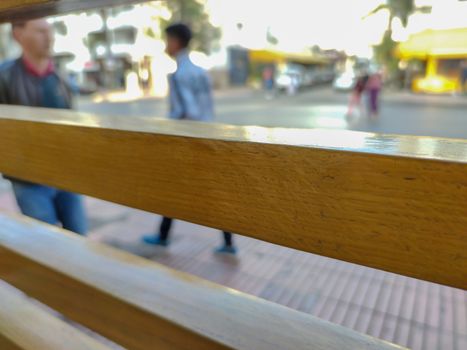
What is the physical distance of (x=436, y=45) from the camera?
2300 cm

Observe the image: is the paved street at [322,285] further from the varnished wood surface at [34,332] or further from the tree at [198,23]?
the tree at [198,23]

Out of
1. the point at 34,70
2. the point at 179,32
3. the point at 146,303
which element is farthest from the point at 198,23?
the point at 146,303

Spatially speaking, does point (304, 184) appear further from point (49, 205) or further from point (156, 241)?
point (156, 241)

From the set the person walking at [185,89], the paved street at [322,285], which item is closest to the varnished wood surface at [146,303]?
the paved street at [322,285]

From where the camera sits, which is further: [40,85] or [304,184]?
[40,85]

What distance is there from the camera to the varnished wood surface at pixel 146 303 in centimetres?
75

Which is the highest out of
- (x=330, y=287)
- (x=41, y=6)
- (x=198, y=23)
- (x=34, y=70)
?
(x=198, y=23)

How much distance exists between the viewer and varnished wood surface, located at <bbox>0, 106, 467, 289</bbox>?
48 centimetres

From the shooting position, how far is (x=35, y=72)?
7.30 ft

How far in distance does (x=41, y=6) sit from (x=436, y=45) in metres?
26.2

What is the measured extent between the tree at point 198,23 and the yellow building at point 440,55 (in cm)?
1401

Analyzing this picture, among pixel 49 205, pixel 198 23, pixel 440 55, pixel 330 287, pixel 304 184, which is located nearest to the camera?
pixel 304 184

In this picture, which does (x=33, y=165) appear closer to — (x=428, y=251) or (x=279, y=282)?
(x=428, y=251)

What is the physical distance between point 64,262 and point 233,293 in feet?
1.46
